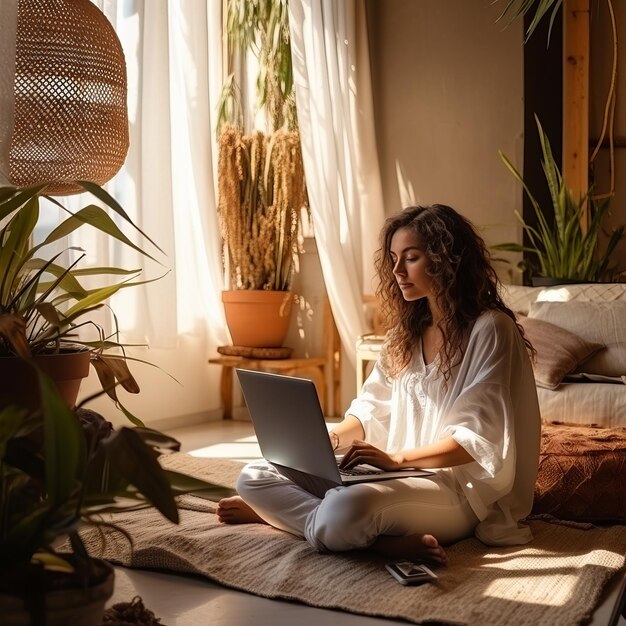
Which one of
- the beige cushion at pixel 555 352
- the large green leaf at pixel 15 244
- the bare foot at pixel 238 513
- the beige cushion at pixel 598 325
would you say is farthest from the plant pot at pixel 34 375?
the beige cushion at pixel 598 325

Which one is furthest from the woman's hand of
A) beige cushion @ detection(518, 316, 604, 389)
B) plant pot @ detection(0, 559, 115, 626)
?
beige cushion @ detection(518, 316, 604, 389)

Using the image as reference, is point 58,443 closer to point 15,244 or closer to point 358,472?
point 15,244

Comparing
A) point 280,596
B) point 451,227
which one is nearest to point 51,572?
point 280,596

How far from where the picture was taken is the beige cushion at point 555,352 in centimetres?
379

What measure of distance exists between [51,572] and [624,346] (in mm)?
2951

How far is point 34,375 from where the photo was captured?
82.6 inches

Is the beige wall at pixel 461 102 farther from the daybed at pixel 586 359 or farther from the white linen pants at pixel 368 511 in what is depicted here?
the white linen pants at pixel 368 511

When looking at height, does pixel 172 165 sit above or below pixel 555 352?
above

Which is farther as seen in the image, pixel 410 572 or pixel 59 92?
pixel 59 92

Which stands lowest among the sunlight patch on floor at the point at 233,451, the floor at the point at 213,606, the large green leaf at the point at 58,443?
the sunlight patch on floor at the point at 233,451

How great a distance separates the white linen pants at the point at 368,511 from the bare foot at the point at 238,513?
16 centimetres

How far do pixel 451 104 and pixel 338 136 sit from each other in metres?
0.68

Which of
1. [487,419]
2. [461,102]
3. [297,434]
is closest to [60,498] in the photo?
[297,434]

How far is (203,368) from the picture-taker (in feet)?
18.4
